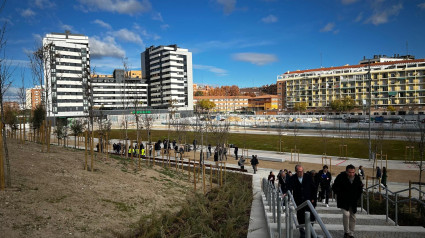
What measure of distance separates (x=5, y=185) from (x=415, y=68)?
344 feet

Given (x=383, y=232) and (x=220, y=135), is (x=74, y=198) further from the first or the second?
(x=220, y=135)

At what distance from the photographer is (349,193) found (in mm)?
5863

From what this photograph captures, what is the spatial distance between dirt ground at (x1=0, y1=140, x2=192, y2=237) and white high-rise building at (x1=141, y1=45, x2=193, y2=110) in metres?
90.4

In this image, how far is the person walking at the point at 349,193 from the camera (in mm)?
5709

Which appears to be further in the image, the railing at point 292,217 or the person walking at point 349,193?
the person walking at point 349,193

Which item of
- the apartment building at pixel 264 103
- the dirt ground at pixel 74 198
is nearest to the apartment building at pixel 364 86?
the apartment building at pixel 264 103

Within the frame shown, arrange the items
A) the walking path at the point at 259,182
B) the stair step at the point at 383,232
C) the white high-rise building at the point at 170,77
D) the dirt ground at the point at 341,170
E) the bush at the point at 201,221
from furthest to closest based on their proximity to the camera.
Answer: the white high-rise building at the point at 170,77
the dirt ground at the point at 341,170
the walking path at the point at 259,182
the bush at the point at 201,221
the stair step at the point at 383,232

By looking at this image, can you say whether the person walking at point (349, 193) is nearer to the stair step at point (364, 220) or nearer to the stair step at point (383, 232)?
the stair step at point (383, 232)

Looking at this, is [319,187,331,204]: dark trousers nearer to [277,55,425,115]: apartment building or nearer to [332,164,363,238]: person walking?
[332,164,363,238]: person walking

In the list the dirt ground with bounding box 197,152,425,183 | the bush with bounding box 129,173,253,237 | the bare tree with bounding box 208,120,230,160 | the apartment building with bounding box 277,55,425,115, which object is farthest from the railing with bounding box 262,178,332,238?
the apartment building with bounding box 277,55,425,115

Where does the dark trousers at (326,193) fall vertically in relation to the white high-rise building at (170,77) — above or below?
below

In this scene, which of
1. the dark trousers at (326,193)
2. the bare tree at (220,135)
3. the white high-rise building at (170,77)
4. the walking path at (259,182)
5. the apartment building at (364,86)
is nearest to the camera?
the walking path at (259,182)

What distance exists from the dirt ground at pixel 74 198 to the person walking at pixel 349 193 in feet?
18.0

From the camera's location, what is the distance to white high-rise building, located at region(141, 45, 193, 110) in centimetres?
10356
